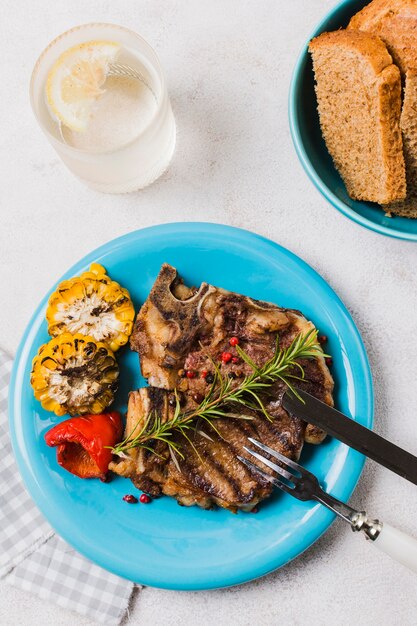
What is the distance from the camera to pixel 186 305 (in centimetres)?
215

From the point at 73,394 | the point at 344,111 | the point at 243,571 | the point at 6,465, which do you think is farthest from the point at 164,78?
the point at 243,571

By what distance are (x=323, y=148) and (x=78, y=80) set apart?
81cm

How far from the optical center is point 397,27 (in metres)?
1.85

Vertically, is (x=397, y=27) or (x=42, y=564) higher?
(x=397, y=27)

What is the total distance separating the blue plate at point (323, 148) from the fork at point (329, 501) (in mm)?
734

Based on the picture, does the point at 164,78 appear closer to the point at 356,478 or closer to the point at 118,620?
the point at 356,478

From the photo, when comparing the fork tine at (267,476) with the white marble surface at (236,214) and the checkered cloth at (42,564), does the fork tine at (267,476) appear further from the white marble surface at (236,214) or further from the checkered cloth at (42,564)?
the checkered cloth at (42,564)

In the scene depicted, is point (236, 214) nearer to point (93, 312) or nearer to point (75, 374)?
point (93, 312)

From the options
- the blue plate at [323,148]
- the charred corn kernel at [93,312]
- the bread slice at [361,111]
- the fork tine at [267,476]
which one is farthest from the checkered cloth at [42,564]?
the bread slice at [361,111]

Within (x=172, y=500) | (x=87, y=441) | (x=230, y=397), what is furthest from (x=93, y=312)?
(x=172, y=500)

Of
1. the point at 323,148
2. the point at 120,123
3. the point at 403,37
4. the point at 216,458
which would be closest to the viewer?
the point at 403,37

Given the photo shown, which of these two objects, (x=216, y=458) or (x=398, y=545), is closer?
(x=398, y=545)

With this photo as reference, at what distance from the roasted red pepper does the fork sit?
411mm

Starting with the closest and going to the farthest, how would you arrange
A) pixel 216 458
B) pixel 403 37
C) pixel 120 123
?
pixel 403 37
pixel 216 458
pixel 120 123
